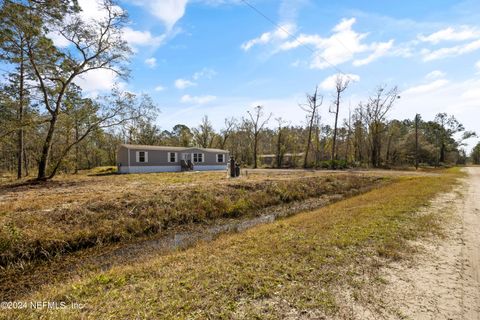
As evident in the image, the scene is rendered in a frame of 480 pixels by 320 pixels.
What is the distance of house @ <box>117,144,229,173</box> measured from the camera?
893 inches

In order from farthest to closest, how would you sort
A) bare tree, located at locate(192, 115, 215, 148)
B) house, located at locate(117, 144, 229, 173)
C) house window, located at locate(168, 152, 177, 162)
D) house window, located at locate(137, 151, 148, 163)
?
bare tree, located at locate(192, 115, 215, 148)
house window, located at locate(168, 152, 177, 162)
house window, located at locate(137, 151, 148, 163)
house, located at locate(117, 144, 229, 173)

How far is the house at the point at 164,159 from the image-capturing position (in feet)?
74.4

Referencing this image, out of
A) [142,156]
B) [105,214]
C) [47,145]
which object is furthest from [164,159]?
[105,214]

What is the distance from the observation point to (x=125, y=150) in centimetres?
2264

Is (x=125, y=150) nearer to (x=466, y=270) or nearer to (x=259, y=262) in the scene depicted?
(x=259, y=262)

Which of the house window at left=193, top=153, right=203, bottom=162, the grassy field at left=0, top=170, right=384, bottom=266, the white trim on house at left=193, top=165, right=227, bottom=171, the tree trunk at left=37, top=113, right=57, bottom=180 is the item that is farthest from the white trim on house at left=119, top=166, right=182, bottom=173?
the grassy field at left=0, top=170, right=384, bottom=266

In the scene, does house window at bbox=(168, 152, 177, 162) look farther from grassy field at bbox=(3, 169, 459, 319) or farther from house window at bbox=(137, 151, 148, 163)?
grassy field at bbox=(3, 169, 459, 319)

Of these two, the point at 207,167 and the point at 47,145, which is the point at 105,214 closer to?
the point at 47,145

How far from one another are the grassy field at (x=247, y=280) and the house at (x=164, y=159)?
798 inches

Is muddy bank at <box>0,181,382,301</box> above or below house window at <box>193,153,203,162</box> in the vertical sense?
below

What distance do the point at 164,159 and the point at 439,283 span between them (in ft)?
79.3

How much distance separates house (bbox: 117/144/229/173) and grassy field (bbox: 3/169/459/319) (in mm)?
20269

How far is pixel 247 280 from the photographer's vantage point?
319cm

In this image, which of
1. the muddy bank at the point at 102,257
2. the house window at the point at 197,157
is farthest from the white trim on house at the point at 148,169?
the muddy bank at the point at 102,257
